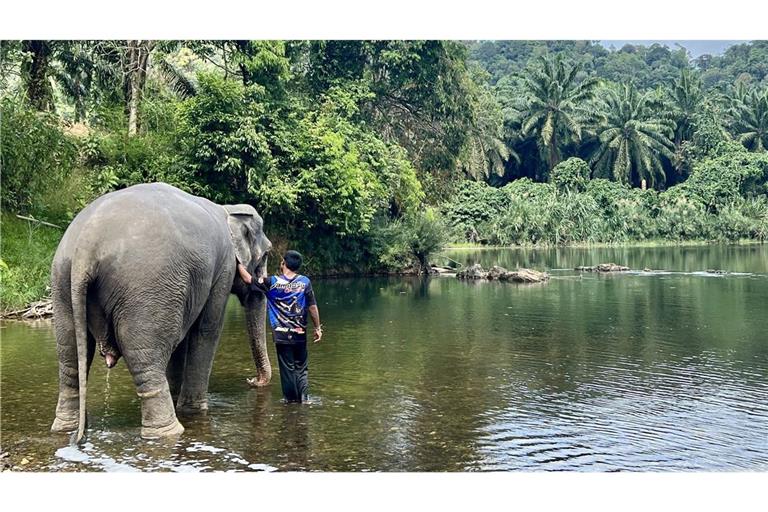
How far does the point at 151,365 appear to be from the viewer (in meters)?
7.15

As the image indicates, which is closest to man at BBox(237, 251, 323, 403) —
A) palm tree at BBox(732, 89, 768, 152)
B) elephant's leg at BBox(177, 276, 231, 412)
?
elephant's leg at BBox(177, 276, 231, 412)

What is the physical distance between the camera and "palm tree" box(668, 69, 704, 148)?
215 feet

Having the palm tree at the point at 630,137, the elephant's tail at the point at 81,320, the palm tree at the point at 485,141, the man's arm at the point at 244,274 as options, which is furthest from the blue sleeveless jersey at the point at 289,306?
the palm tree at the point at 630,137

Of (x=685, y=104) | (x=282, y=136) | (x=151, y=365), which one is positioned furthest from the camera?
(x=685, y=104)

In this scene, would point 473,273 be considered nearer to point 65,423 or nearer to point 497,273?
point 497,273

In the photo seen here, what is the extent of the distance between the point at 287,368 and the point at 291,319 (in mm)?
470

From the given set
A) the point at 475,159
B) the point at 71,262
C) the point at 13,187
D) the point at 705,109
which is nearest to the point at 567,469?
the point at 71,262

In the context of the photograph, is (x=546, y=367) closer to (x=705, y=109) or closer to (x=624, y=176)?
(x=624, y=176)

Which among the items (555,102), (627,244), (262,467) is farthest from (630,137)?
(262,467)

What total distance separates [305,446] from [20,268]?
10.6 meters

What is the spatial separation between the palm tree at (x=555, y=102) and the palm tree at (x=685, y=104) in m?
7.04

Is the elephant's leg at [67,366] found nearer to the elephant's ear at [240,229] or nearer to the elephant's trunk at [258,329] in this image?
the elephant's ear at [240,229]

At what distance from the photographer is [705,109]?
211 feet

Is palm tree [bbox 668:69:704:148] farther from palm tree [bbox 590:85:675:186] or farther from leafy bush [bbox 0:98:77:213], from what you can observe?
leafy bush [bbox 0:98:77:213]
